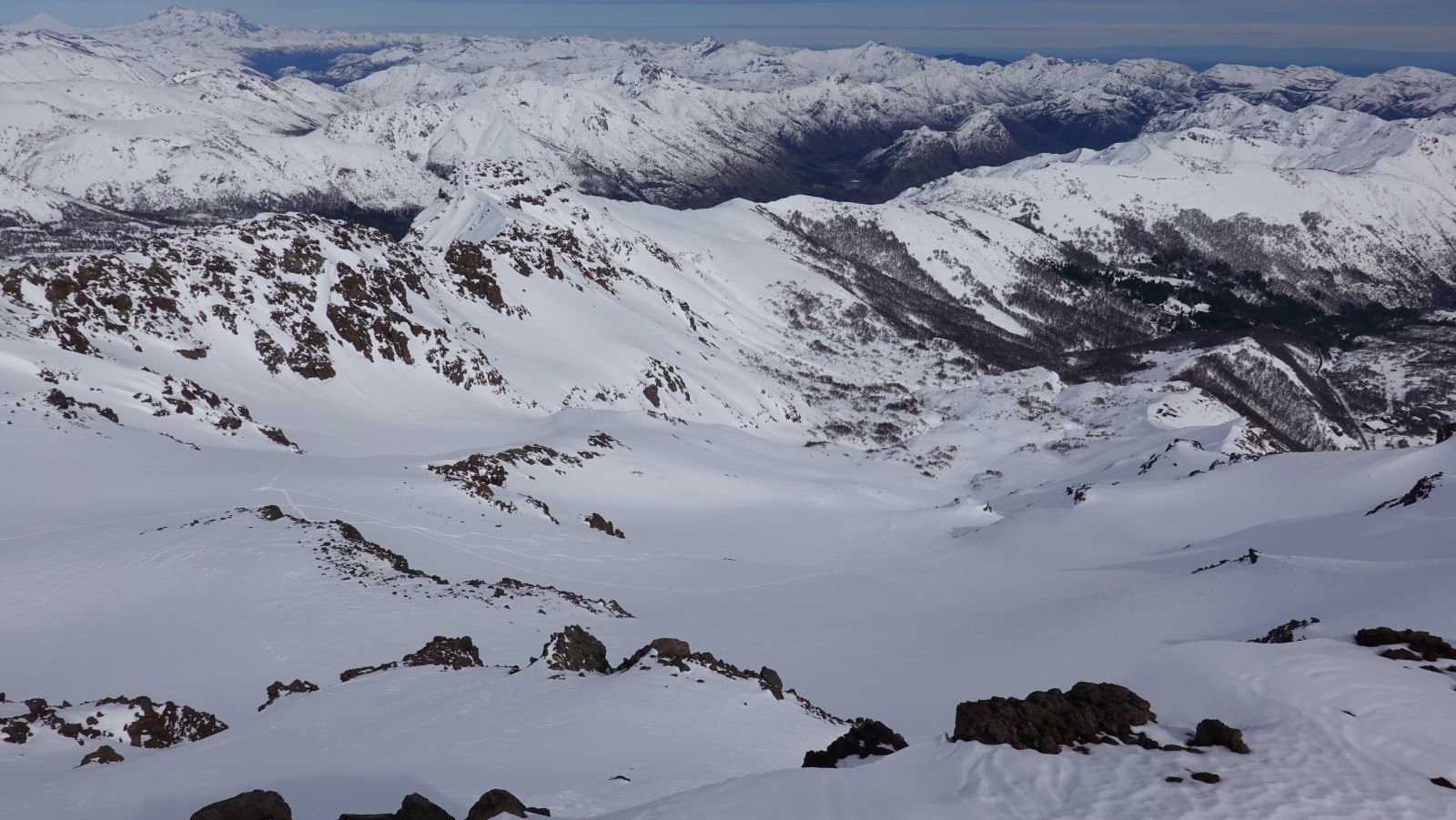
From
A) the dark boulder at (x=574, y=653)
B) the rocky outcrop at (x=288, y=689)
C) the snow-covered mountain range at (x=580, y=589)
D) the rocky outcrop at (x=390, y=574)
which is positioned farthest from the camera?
the rocky outcrop at (x=390, y=574)

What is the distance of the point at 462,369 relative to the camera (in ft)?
223

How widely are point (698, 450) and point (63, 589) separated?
4626 cm

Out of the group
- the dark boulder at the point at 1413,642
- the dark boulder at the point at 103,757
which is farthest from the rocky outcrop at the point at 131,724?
the dark boulder at the point at 1413,642

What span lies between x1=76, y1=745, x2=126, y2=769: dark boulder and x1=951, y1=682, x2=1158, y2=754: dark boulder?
15.5 metres

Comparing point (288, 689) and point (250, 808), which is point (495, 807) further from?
point (288, 689)

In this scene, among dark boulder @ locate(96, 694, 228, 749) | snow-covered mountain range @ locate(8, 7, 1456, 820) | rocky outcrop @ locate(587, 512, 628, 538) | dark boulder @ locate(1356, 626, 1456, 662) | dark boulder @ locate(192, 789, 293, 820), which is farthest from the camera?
rocky outcrop @ locate(587, 512, 628, 538)

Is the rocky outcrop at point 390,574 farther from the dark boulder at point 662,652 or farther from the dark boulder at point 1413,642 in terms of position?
the dark boulder at point 1413,642

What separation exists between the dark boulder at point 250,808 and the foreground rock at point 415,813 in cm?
127

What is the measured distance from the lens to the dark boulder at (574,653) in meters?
19.2

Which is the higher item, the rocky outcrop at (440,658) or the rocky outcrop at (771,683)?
the rocky outcrop at (440,658)

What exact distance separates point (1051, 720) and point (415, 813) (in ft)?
31.3

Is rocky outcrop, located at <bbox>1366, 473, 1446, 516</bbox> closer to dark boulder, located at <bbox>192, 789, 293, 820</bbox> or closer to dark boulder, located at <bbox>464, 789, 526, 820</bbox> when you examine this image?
dark boulder, located at <bbox>464, 789, 526, 820</bbox>

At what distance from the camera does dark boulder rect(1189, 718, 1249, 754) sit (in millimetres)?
11539

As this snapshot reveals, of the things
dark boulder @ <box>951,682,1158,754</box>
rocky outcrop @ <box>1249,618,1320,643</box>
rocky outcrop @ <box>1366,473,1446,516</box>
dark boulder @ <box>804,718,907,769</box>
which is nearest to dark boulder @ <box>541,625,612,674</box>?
dark boulder @ <box>804,718,907,769</box>
